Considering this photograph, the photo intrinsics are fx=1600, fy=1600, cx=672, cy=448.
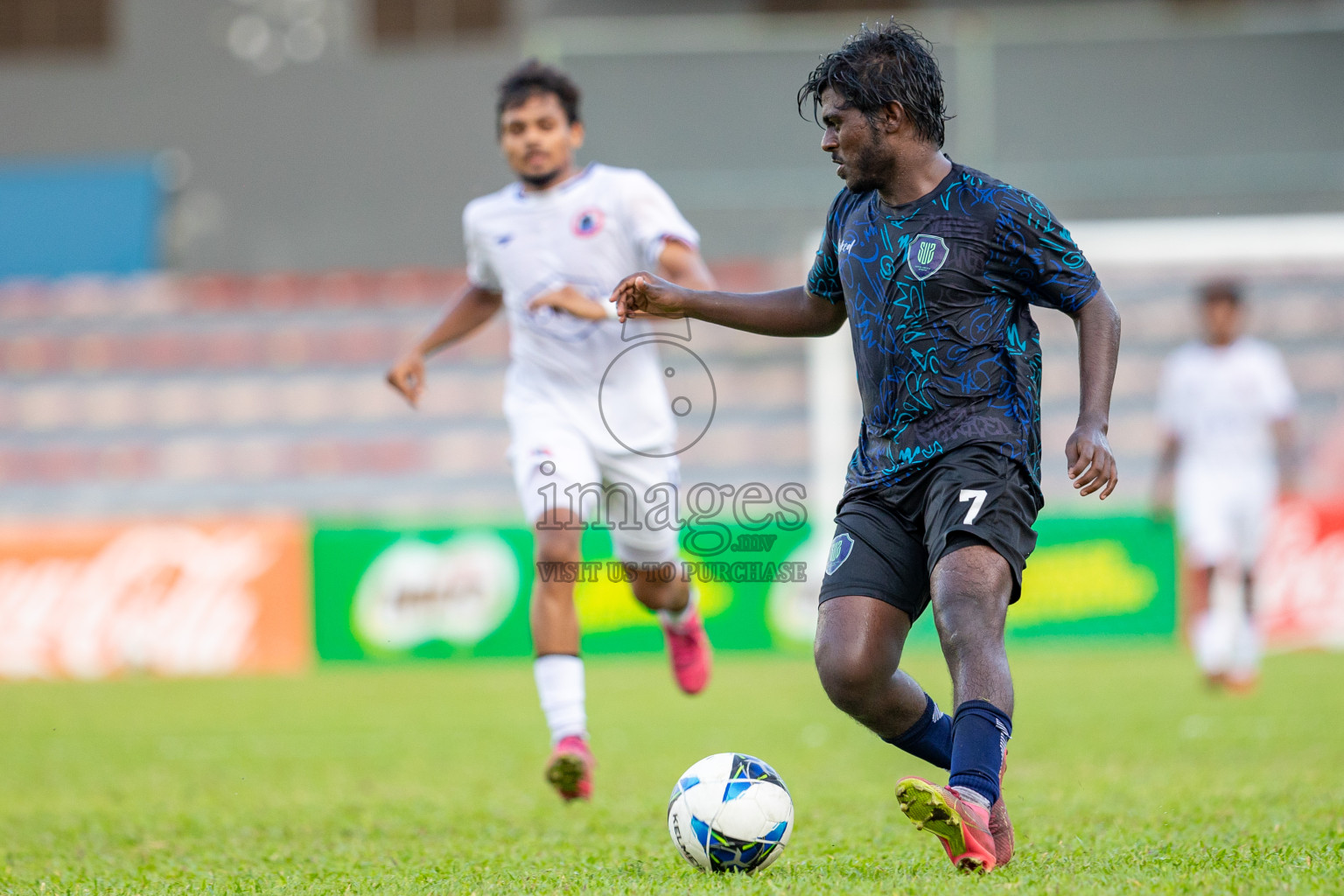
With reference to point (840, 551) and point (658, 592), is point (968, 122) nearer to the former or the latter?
point (658, 592)

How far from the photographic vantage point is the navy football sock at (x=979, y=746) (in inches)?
134

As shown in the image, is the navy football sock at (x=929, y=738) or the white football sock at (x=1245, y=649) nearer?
the navy football sock at (x=929, y=738)

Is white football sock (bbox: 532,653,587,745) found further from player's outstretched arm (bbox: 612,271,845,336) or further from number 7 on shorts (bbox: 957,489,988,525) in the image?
number 7 on shorts (bbox: 957,489,988,525)

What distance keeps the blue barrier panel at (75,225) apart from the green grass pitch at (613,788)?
20.8ft

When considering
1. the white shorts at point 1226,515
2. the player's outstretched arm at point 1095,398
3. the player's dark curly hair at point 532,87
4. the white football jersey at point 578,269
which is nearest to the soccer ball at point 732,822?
the player's outstretched arm at point 1095,398

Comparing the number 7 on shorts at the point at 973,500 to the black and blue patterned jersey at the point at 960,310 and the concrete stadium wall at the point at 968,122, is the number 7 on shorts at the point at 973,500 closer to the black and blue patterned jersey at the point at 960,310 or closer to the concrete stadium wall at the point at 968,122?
the black and blue patterned jersey at the point at 960,310

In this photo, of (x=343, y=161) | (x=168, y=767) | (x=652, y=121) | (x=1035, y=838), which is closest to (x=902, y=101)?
(x=1035, y=838)

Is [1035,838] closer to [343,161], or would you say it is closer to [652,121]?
[652,121]

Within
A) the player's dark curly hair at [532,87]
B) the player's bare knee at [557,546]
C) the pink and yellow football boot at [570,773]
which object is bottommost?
the pink and yellow football boot at [570,773]

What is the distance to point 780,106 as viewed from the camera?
13.7 meters

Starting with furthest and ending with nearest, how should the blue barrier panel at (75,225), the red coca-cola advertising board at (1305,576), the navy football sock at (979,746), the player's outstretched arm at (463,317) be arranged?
the blue barrier panel at (75,225), the red coca-cola advertising board at (1305,576), the player's outstretched arm at (463,317), the navy football sock at (979,746)

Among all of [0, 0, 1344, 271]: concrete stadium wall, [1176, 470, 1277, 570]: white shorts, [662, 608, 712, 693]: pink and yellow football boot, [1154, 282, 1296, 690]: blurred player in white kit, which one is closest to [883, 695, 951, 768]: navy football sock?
[662, 608, 712, 693]: pink and yellow football boot

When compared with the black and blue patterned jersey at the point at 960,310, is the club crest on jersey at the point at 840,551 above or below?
below

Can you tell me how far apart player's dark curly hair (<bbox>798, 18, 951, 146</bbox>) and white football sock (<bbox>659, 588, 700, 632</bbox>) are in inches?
106
